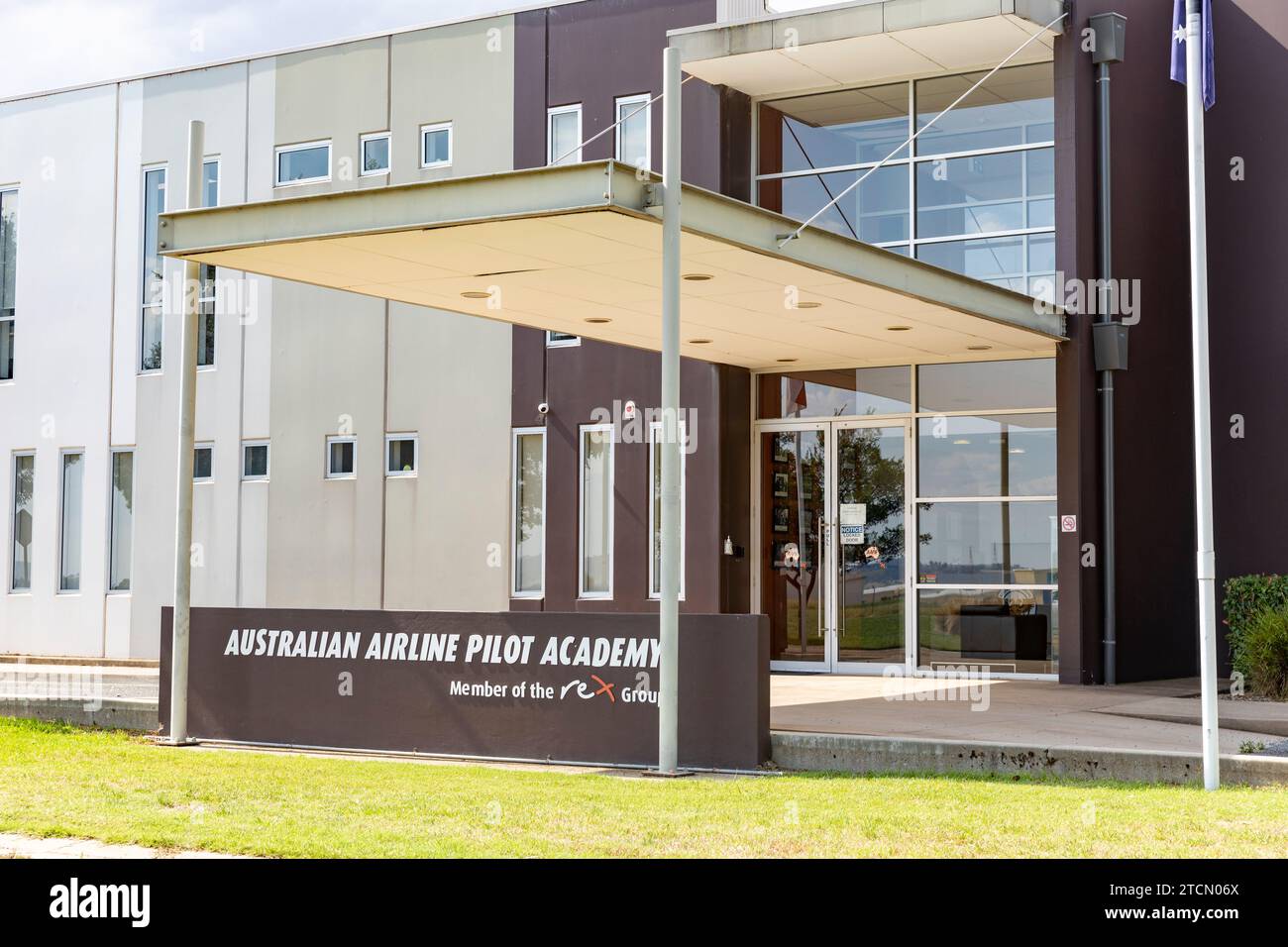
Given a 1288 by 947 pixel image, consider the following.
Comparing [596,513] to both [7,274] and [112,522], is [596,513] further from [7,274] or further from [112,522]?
[7,274]

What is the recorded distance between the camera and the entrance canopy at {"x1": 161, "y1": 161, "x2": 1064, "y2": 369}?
34.5 feet

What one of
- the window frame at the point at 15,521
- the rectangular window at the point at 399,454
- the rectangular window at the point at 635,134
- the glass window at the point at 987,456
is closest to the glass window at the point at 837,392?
the glass window at the point at 987,456

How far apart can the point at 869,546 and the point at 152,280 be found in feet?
37.5

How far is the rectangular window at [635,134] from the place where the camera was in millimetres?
18328

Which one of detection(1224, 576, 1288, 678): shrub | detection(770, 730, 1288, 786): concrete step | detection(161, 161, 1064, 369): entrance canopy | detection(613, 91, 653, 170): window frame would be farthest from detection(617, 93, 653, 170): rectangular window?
detection(770, 730, 1288, 786): concrete step

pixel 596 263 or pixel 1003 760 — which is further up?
pixel 596 263

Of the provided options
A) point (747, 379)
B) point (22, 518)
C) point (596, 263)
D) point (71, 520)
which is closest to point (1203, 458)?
point (596, 263)

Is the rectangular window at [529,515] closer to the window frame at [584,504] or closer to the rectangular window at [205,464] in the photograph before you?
the window frame at [584,504]

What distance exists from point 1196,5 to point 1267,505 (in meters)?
8.28

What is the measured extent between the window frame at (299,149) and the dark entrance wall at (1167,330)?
9.77 m

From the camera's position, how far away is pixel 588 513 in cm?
1880

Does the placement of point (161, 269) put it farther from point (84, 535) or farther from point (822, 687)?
point (822, 687)

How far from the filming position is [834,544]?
701 inches

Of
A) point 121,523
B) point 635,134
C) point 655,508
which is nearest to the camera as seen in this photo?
point 655,508
